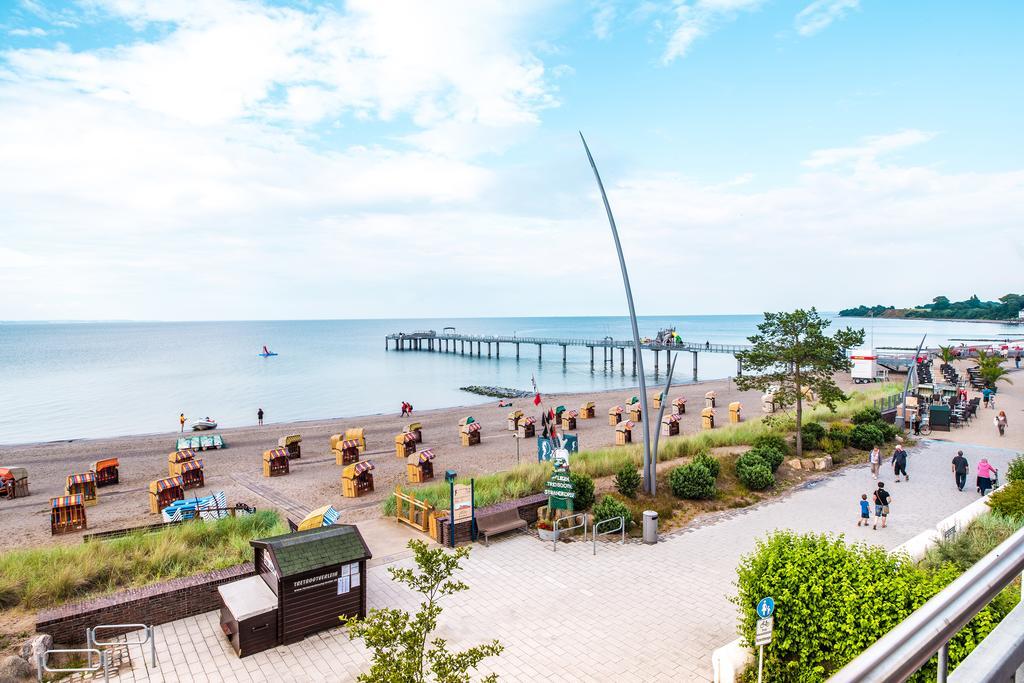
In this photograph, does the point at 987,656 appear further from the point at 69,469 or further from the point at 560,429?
the point at 69,469

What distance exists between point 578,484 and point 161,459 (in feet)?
73.1

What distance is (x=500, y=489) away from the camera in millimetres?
16141

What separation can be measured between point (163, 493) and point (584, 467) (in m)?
13.2

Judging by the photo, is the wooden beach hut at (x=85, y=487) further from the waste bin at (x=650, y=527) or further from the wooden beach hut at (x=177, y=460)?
the waste bin at (x=650, y=527)

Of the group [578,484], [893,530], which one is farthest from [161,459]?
[893,530]

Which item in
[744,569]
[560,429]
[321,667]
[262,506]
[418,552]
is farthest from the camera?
[560,429]

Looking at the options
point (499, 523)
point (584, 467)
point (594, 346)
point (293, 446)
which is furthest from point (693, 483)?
point (594, 346)

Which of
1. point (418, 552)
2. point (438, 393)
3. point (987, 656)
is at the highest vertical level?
point (987, 656)

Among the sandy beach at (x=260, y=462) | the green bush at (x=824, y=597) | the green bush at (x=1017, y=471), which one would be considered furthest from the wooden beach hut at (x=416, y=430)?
the green bush at (x=824, y=597)

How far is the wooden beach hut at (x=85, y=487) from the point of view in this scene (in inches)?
808

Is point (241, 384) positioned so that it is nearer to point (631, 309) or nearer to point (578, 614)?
point (631, 309)

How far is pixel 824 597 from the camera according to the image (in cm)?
732

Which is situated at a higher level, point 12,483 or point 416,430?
point 416,430

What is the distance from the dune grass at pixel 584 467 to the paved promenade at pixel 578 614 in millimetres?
2227
